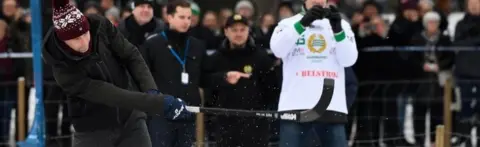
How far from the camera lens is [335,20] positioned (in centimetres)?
673

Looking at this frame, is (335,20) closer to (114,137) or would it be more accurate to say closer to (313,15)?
(313,15)

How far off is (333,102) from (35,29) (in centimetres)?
271

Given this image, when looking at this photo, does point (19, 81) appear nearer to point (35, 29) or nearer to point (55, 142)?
point (55, 142)

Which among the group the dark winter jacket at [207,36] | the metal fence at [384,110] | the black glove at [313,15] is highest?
the black glove at [313,15]

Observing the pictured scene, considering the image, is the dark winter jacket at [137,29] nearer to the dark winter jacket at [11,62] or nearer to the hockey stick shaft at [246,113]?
the dark winter jacket at [11,62]

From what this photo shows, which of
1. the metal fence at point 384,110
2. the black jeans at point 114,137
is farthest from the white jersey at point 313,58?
the metal fence at point 384,110

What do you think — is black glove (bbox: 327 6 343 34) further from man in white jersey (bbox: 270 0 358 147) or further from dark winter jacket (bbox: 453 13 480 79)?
dark winter jacket (bbox: 453 13 480 79)

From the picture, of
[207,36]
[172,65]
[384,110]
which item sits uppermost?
[207,36]

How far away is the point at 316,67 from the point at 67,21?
225 cm

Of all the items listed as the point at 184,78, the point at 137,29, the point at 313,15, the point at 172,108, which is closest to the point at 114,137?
the point at 172,108

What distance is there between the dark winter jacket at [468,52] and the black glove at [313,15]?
4.15m

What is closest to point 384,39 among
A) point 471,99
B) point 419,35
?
point 419,35

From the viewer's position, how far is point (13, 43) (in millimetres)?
10414

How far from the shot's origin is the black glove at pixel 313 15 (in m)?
6.55
